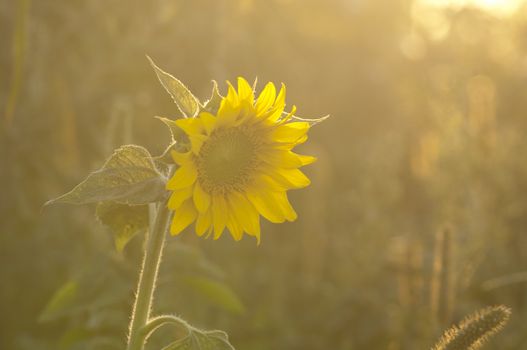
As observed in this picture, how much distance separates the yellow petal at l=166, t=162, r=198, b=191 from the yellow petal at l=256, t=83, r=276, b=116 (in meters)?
0.17

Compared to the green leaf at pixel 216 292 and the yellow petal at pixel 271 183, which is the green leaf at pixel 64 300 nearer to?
the green leaf at pixel 216 292

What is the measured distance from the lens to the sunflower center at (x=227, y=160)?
44.0 inches

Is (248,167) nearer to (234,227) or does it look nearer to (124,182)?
(234,227)

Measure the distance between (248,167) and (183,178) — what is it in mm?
203

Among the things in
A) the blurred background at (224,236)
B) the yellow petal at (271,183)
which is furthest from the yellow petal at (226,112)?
the blurred background at (224,236)

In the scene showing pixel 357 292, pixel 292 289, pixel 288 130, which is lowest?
pixel 288 130

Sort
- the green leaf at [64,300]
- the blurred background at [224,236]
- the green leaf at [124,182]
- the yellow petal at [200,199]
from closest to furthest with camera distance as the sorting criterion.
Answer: the green leaf at [124,182]
the yellow petal at [200,199]
the green leaf at [64,300]
the blurred background at [224,236]

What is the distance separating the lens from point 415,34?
268 inches

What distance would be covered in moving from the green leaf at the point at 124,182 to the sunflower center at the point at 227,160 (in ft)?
0.31

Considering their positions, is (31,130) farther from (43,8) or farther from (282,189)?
(282,189)

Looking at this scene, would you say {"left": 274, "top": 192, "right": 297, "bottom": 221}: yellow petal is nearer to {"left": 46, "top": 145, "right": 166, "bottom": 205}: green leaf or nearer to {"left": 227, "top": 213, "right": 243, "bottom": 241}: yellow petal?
{"left": 227, "top": 213, "right": 243, "bottom": 241}: yellow petal

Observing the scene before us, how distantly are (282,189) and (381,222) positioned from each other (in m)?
2.06

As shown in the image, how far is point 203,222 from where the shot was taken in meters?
1.09

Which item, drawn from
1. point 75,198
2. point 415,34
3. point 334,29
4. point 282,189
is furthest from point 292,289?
point 415,34
